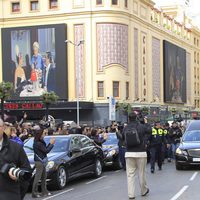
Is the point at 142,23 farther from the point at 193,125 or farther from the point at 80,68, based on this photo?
the point at 193,125

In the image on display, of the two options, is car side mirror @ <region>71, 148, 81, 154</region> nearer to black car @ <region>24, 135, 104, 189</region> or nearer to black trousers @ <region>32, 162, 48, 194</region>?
black car @ <region>24, 135, 104, 189</region>

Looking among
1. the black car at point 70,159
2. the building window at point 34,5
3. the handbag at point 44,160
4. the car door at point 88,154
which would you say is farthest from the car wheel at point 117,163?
the building window at point 34,5

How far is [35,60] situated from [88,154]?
52794mm

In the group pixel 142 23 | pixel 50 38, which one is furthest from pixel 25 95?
pixel 142 23

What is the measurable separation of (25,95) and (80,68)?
8.26m

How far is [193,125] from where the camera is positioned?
19.1 metres

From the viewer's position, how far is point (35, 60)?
66.9 metres

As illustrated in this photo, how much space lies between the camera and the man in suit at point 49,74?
6625 cm

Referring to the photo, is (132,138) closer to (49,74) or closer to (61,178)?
(61,178)

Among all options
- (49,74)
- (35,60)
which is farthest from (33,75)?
(49,74)

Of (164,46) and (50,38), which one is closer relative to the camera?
(50,38)

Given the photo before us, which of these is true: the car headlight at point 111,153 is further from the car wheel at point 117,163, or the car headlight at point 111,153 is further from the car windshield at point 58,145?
the car windshield at point 58,145

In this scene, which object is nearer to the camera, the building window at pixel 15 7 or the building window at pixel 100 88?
the building window at pixel 100 88

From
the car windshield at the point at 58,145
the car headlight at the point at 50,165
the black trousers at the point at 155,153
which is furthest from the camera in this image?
the black trousers at the point at 155,153
